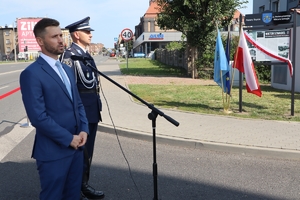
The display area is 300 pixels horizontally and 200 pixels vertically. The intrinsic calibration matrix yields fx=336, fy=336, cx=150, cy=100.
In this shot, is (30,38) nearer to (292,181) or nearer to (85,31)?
(85,31)

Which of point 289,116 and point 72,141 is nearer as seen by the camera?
point 72,141

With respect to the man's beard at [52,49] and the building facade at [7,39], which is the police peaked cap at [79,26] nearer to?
the man's beard at [52,49]

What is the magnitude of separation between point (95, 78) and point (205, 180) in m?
2.07

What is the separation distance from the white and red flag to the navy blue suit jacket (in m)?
6.36

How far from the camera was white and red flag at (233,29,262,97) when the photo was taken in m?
8.25

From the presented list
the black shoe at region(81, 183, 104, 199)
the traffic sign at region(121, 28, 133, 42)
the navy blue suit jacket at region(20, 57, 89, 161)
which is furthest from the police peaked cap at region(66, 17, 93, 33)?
the traffic sign at region(121, 28, 133, 42)

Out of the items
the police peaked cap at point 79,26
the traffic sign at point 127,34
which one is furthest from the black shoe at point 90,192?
the traffic sign at point 127,34

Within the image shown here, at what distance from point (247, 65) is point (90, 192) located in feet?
18.6

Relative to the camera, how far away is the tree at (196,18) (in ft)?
57.5

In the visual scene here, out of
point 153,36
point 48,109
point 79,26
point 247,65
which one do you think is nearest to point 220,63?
point 247,65

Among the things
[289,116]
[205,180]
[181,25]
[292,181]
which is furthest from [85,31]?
[181,25]

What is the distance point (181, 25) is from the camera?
18.0 metres

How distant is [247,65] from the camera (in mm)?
8258

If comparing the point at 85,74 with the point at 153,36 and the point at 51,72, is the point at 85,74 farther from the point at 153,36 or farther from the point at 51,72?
the point at 153,36
